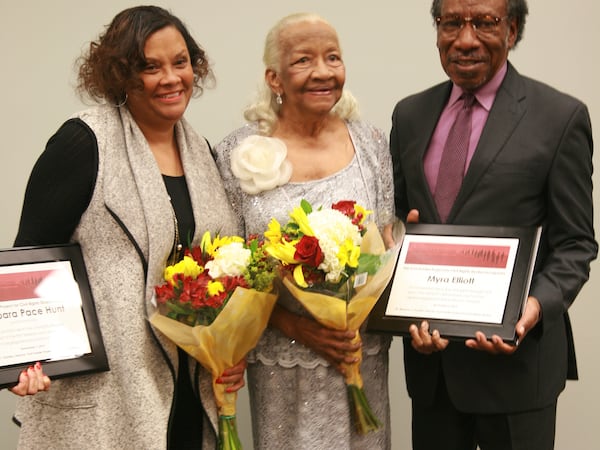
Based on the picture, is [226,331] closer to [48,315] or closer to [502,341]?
[48,315]

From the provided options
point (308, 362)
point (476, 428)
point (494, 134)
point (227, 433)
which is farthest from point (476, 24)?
point (227, 433)

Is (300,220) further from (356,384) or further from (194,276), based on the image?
(356,384)

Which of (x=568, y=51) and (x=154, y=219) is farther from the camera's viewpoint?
(x=568, y=51)

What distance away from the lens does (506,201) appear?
7.64 feet

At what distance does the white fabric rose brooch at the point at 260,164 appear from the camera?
2457 mm

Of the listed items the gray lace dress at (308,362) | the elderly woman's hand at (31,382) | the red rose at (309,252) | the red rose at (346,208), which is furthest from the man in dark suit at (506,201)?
the elderly woman's hand at (31,382)

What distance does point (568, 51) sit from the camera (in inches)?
130

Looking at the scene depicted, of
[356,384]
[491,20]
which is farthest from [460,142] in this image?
[356,384]

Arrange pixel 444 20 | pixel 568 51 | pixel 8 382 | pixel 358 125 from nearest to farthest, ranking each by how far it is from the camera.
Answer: pixel 8 382 → pixel 444 20 → pixel 358 125 → pixel 568 51

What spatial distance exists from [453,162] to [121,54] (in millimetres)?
959

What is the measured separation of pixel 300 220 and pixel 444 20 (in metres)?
0.73

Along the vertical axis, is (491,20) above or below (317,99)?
above

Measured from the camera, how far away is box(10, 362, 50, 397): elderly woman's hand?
202cm

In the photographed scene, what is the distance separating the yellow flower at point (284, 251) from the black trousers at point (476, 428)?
2.35 ft
